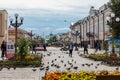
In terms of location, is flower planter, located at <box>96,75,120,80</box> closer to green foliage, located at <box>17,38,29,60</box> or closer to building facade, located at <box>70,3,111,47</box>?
green foliage, located at <box>17,38,29,60</box>

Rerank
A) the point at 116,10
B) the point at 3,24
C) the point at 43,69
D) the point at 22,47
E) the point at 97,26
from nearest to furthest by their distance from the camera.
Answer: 1. the point at 43,69
2. the point at 22,47
3. the point at 116,10
4. the point at 3,24
5. the point at 97,26

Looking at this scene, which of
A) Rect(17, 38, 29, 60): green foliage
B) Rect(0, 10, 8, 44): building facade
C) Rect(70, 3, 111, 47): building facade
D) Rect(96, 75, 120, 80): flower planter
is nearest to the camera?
Rect(96, 75, 120, 80): flower planter

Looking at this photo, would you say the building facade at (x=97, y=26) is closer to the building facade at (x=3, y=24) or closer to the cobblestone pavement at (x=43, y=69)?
the building facade at (x=3, y=24)

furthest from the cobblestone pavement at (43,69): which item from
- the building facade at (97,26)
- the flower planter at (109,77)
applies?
the building facade at (97,26)

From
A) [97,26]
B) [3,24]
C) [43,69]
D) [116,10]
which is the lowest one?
[43,69]

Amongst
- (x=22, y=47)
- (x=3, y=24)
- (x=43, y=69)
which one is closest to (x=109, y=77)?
(x=43, y=69)

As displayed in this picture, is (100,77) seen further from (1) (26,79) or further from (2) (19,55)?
(2) (19,55)

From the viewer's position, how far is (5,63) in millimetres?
30422

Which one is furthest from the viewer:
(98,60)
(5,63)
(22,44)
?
(98,60)

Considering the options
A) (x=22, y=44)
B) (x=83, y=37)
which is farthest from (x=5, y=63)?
(x=83, y=37)

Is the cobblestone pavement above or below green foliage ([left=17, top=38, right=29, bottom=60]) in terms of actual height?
below

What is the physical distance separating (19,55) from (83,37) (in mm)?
102833

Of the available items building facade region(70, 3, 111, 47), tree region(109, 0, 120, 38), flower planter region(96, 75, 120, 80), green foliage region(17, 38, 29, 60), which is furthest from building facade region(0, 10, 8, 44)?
flower planter region(96, 75, 120, 80)

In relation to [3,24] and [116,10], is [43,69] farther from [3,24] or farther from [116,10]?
[3,24]
